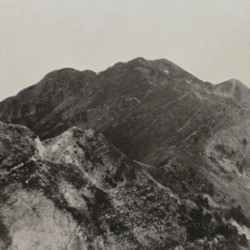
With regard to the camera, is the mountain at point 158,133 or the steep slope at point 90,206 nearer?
the steep slope at point 90,206

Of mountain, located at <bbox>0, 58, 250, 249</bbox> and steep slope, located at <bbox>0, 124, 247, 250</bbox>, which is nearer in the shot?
steep slope, located at <bbox>0, 124, 247, 250</bbox>

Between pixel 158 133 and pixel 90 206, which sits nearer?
pixel 90 206

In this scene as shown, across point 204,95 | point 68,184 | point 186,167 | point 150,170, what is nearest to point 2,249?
point 68,184

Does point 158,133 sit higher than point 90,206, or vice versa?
point 158,133
